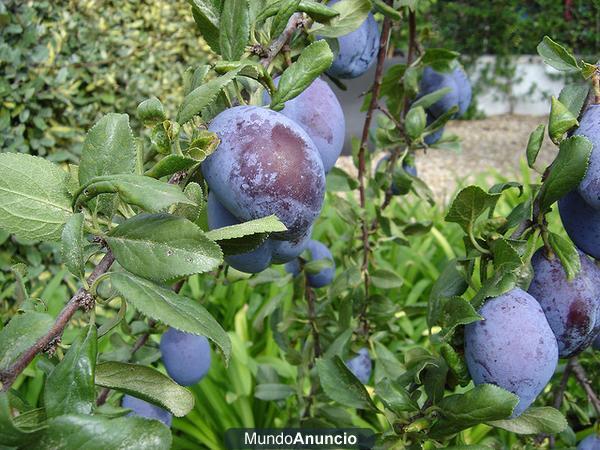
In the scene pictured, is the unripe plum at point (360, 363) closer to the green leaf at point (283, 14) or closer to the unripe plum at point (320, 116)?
the unripe plum at point (320, 116)

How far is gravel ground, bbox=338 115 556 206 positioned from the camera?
436 cm

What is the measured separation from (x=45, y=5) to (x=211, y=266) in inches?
76.9

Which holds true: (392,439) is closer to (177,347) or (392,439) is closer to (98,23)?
(177,347)

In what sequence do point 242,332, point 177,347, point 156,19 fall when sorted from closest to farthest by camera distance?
point 177,347
point 242,332
point 156,19

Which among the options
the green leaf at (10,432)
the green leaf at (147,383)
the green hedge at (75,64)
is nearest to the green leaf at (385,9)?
the green leaf at (147,383)

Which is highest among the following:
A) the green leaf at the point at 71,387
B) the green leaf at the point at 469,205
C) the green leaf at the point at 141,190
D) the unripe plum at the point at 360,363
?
the green leaf at the point at 141,190

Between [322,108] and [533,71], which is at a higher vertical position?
[322,108]

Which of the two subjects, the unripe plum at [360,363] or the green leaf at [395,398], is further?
the unripe plum at [360,363]

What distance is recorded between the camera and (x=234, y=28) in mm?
466

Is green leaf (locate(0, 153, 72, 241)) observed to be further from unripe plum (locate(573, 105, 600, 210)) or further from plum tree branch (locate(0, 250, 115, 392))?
unripe plum (locate(573, 105, 600, 210))

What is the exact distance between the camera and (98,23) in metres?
2.35

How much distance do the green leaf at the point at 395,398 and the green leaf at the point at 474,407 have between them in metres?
0.03

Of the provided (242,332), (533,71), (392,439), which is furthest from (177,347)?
(533,71)

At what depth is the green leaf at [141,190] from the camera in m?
0.34
